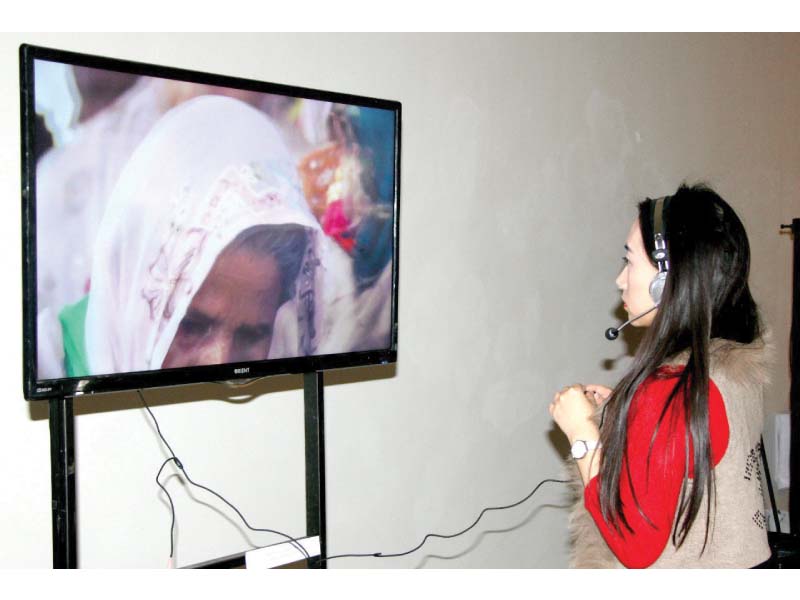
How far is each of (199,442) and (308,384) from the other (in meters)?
0.31

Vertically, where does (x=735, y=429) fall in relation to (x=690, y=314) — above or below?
below

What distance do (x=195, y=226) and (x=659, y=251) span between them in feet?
3.00

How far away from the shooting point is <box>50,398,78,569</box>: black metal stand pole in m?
1.41

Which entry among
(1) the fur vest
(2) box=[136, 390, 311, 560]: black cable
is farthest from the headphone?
(2) box=[136, 390, 311, 560]: black cable

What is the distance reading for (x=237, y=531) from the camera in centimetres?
202

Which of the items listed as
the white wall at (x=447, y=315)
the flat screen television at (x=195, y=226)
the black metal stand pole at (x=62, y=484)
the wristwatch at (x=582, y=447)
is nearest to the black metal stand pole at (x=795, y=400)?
the white wall at (x=447, y=315)

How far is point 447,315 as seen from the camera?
246cm

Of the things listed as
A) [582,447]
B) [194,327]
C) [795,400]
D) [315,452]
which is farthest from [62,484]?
[795,400]

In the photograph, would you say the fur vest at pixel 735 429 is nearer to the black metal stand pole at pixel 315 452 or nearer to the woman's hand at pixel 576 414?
the woman's hand at pixel 576 414

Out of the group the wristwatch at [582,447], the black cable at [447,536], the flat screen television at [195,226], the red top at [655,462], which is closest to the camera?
the flat screen television at [195,226]

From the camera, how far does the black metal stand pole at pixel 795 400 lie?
3269 mm

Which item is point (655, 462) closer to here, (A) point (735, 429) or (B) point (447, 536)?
(A) point (735, 429)

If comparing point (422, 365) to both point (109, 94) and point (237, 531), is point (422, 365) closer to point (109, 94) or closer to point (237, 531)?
point (237, 531)
